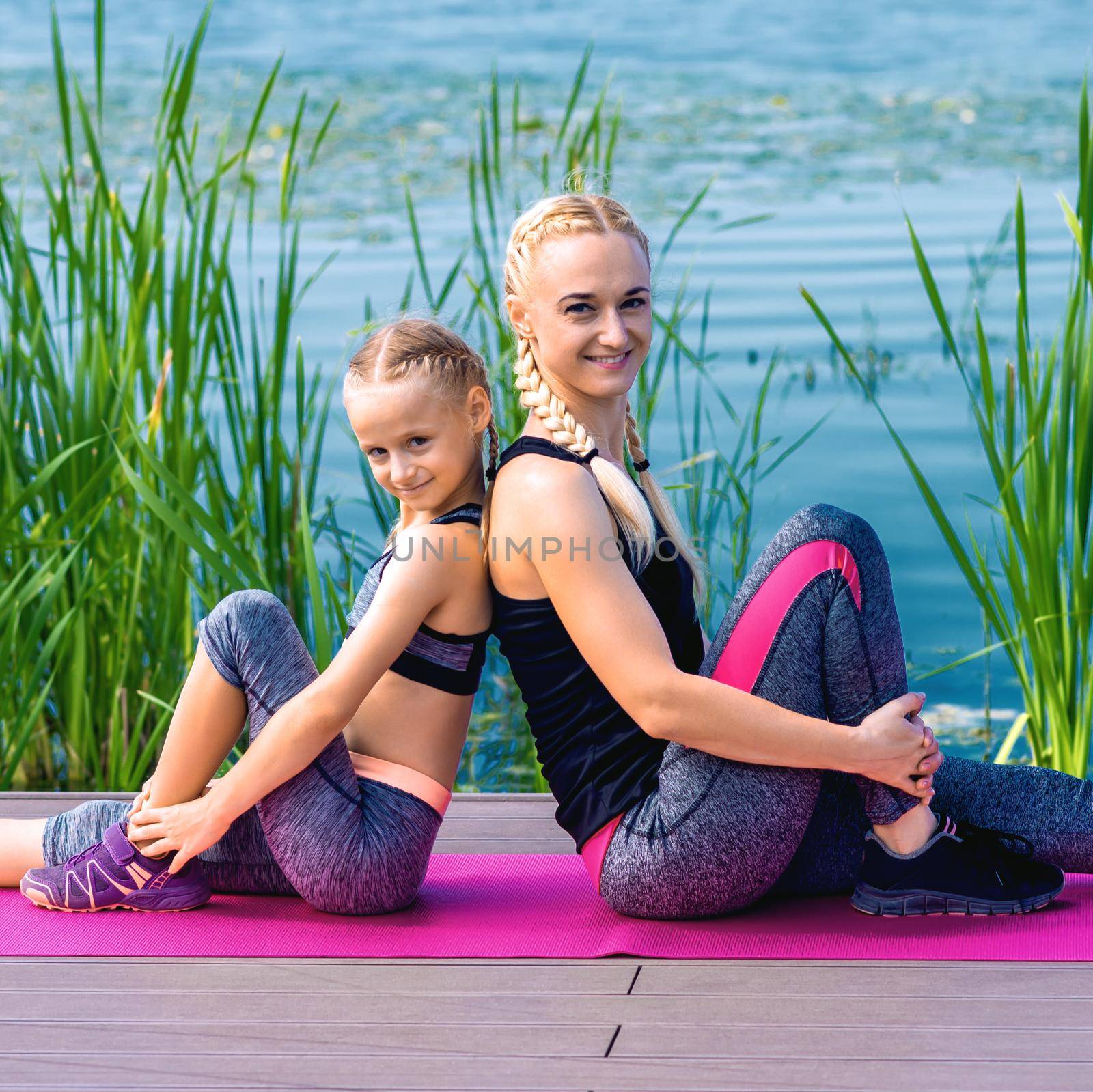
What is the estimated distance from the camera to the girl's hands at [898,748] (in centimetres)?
171

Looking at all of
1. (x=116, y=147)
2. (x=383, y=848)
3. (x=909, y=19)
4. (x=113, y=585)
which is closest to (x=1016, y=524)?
(x=383, y=848)

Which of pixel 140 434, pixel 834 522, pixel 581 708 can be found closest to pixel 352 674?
pixel 581 708

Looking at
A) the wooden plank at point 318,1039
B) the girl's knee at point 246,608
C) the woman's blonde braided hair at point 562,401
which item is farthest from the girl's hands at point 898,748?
the girl's knee at point 246,608

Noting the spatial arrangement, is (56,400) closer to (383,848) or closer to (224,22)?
(383,848)

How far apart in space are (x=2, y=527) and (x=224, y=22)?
10.7m

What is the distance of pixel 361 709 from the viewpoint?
76.6 inches

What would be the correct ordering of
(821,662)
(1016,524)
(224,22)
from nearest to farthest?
(821,662)
(1016,524)
(224,22)

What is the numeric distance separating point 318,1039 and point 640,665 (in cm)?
55

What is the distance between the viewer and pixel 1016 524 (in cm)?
237

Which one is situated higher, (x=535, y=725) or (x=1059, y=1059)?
(x=535, y=725)

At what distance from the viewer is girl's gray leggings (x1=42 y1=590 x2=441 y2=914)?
182 cm

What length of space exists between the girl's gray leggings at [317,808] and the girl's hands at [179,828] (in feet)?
0.22

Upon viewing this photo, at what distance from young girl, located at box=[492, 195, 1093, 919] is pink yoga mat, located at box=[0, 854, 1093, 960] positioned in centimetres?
4

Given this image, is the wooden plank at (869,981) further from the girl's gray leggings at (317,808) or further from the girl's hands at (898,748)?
the girl's gray leggings at (317,808)
